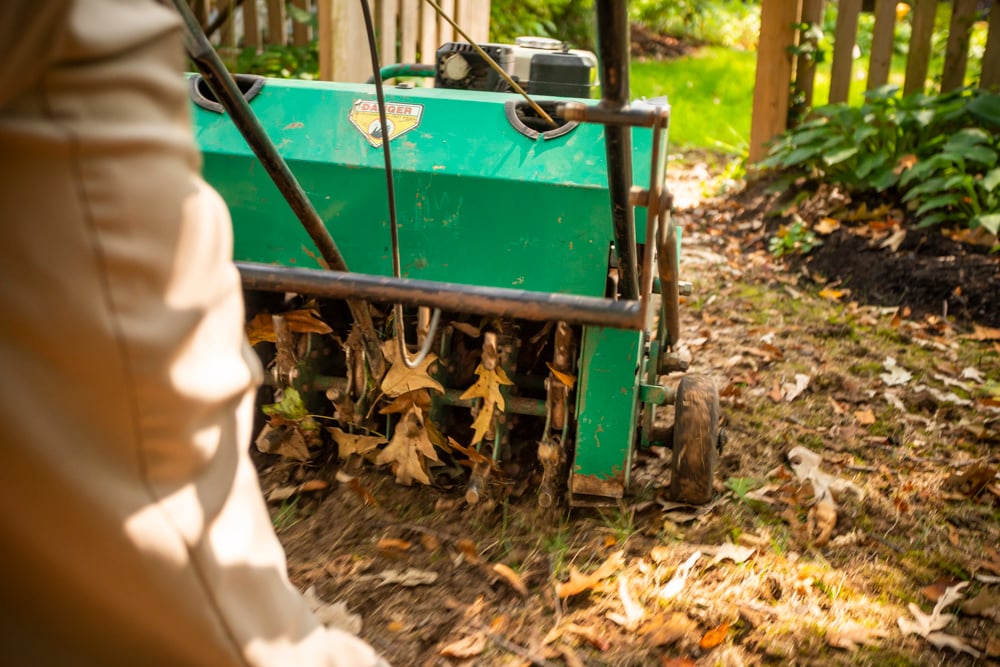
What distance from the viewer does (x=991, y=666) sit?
180cm

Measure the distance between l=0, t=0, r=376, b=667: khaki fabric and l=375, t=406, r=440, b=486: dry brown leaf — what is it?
52.2 inches

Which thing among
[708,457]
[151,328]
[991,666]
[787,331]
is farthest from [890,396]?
[151,328]

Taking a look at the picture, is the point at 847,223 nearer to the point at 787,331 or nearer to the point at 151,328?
the point at 787,331

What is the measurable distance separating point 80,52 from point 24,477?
1.19ft

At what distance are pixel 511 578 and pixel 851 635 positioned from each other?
0.74 m

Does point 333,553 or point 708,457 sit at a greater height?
point 708,457

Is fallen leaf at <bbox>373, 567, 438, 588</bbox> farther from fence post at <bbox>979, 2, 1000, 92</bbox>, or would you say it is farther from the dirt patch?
fence post at <bbox>979, 2, 1000, 92</bbox>

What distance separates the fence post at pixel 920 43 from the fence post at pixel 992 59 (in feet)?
1.07

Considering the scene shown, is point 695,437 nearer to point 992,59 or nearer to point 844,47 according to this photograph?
point 992,59

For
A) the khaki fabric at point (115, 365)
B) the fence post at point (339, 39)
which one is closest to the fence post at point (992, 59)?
the fence post at point (339, 39)

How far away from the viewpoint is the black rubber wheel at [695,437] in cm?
219

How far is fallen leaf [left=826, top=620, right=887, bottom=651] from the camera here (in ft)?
6.04

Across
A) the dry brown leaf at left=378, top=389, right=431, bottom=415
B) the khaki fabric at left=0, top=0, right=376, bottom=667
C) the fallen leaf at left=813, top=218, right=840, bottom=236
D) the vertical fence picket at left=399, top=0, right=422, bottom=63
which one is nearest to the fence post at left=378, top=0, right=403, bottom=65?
the vertical fence picket at left=399, top=0, right=422, bottom=63

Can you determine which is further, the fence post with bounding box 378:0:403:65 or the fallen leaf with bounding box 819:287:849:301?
the fence post with bounding box 378:0:403:65
